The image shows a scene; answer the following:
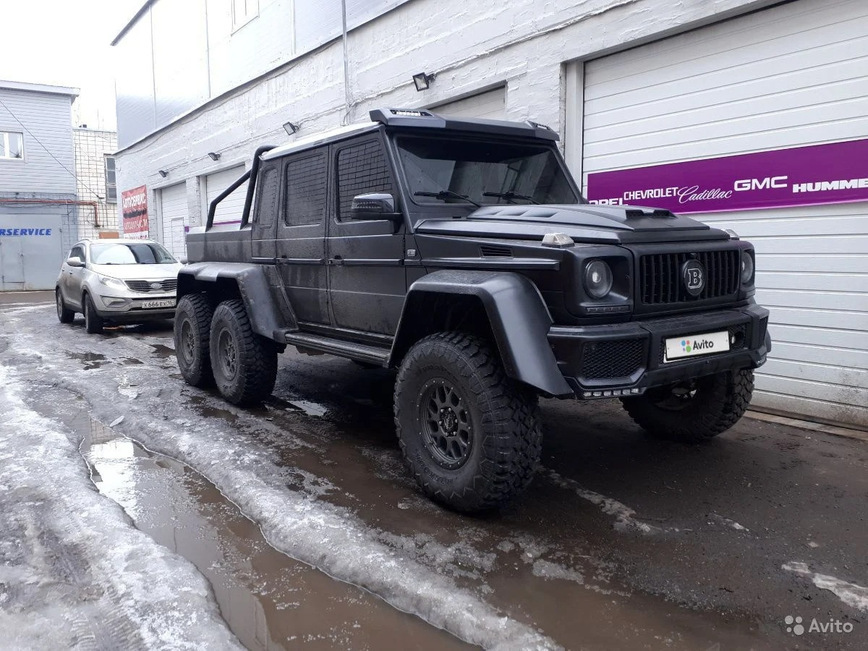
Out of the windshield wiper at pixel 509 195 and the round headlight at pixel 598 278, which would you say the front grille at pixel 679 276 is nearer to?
the round headlight at pixel 598 278

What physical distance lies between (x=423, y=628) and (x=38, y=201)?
27001 millimetres

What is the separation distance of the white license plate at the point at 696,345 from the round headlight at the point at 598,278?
0.39 metres

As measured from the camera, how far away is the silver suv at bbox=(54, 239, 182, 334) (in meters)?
10.5

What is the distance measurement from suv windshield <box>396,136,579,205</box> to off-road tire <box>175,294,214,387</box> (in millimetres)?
2775

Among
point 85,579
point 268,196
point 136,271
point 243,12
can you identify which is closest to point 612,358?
point 85,579

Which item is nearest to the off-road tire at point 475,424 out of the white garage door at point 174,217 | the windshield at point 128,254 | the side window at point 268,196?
the side window at point 268,196

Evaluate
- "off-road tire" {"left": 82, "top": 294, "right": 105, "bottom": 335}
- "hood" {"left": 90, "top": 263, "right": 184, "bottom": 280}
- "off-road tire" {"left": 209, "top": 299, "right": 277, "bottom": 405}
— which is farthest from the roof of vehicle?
"off-road tire" {"left": 82, "top": 294, "right": 105, "bottom": 335}

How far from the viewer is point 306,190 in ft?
16.7

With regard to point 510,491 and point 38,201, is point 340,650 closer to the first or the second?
point 510,491

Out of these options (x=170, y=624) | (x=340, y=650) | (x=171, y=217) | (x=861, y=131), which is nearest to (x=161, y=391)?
(x=170, y=624)

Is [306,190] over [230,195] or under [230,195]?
under

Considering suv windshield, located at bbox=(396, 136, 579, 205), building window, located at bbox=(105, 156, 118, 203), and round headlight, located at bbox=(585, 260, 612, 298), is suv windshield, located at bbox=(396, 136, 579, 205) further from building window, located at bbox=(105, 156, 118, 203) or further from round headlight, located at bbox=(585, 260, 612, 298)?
building window, located at bbox=(105, 156, 118, 203)

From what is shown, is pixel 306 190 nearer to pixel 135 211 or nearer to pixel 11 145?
Answer: pixel 135 211

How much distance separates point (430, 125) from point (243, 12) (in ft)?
38.6
